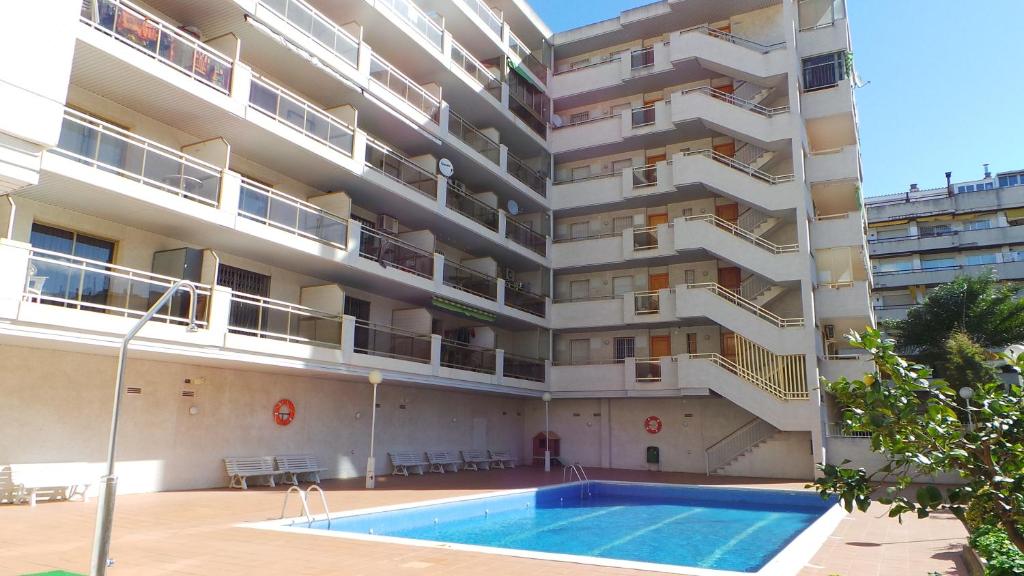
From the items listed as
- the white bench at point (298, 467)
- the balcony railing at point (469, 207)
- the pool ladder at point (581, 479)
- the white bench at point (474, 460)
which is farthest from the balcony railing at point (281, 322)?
the white bench at point (474, 460)

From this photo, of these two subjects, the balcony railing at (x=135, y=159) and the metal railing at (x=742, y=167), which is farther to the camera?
the metal railing at (x=742, y=167)

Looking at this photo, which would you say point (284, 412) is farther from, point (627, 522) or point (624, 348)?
point (624, 348)

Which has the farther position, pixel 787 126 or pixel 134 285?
pixel 787 126

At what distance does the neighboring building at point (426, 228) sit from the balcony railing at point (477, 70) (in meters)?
0.12

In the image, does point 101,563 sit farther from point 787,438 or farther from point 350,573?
point 787,438

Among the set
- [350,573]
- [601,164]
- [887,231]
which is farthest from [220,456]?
[887,231]

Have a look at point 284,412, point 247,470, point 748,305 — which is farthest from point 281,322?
point 748,305

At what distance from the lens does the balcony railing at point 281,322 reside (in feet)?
55.5

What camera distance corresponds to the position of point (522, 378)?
28562mm

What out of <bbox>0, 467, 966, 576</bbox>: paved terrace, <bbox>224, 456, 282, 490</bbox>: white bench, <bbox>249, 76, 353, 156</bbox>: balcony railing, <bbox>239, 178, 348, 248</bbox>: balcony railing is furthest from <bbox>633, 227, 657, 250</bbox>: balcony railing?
<bbox>224, 456, 282, 490</bbox>: white bench

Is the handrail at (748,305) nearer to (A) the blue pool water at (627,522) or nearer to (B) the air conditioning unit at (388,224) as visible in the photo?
(A) the blue pool water at (627,522)

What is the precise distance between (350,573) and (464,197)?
1944 cm

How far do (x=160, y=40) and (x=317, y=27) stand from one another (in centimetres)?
563

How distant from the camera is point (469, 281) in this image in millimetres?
26531
